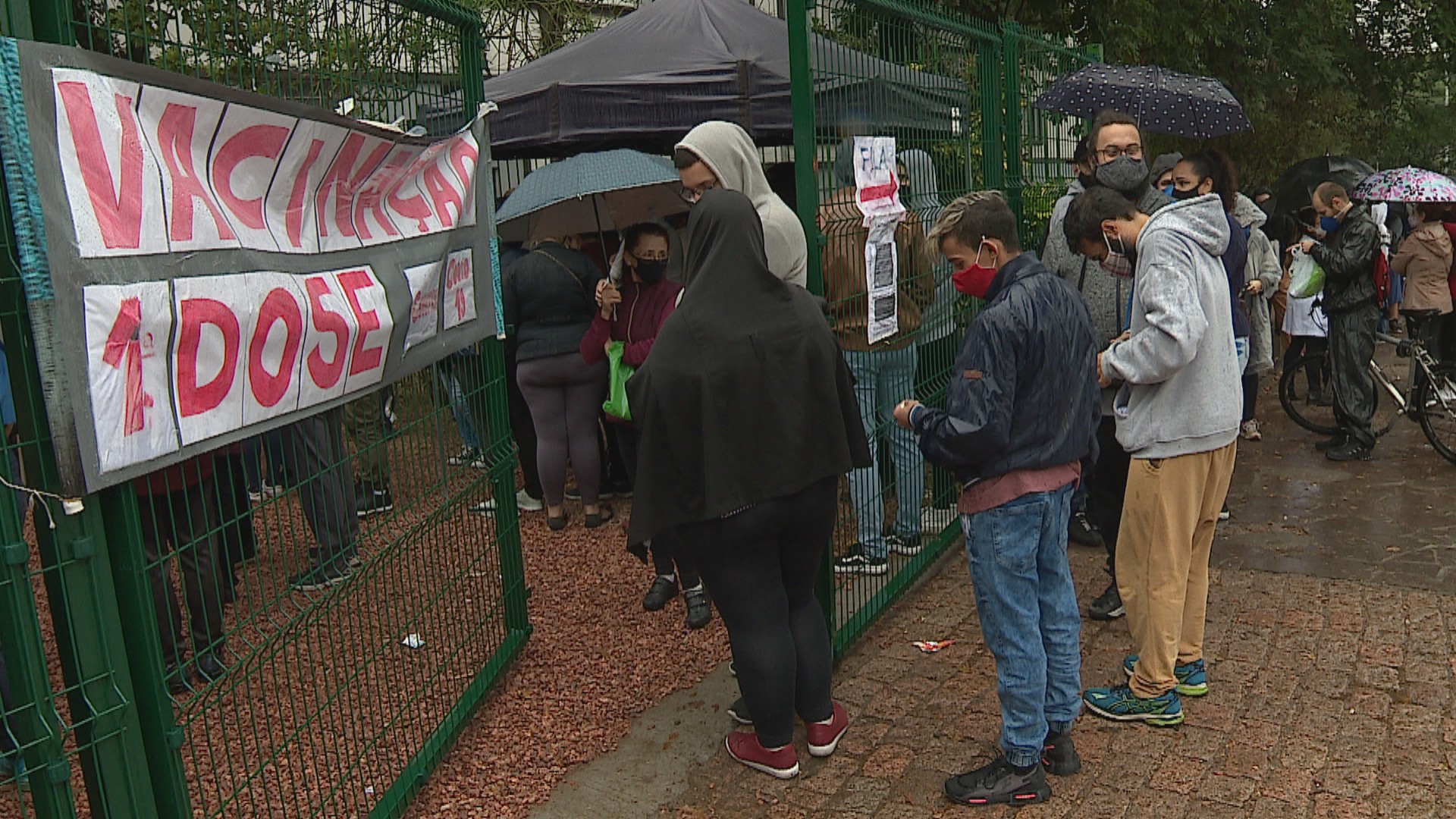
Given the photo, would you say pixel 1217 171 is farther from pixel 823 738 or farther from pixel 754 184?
pixel 823 738

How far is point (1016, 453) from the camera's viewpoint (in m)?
3.49

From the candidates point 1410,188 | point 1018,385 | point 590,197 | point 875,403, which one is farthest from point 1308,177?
point 1018,385

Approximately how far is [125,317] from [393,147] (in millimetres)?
1406

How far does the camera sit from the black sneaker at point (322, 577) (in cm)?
321

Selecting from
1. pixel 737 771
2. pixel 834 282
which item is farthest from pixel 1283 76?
pixel 737 771

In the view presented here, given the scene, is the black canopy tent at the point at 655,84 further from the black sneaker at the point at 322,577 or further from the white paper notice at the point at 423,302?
the black sneaker at the point at 322,577

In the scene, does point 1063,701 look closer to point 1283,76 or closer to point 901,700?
point 901,700

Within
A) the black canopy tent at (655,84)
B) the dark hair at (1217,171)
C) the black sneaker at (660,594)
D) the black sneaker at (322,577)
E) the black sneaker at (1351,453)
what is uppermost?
the black canopy tent at (655,84)

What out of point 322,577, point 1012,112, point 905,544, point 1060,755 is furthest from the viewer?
point 1012,112

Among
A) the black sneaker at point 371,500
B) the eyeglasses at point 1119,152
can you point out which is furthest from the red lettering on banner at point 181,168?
the eyeglasses at point 1119,152

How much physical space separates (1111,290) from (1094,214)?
1.37m

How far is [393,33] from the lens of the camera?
12.7ft

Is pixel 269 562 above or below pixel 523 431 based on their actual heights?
above

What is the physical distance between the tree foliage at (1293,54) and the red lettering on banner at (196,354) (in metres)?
8.73
